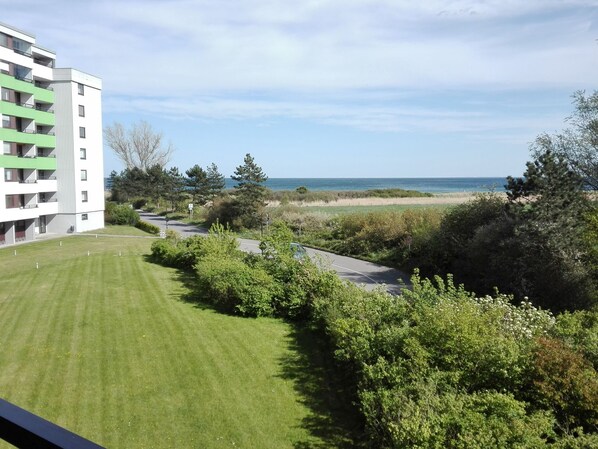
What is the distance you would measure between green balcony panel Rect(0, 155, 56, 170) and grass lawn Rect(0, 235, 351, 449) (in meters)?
16.8

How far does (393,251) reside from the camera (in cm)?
3409

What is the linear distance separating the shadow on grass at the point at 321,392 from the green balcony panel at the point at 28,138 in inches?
1227

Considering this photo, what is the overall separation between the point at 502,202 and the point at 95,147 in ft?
123

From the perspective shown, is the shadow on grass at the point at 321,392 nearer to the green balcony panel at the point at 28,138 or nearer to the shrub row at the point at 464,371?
the shrub row at the point at 464,371

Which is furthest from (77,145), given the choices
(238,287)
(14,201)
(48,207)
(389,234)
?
(238,287)

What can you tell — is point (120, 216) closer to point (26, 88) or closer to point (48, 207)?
point (48, 207)

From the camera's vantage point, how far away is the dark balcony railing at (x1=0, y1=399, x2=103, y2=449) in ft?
4.34

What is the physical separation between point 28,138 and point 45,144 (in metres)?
2.29

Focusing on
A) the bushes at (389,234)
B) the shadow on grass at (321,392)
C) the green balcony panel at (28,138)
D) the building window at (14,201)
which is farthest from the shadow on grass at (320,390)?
the green balcony panel at (28,138)

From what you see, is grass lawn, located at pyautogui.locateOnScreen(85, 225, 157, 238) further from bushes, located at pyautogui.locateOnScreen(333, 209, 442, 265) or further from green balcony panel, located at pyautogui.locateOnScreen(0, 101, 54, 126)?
bushes, located at pyautogui.locateOnScreen(333, 209, 442, 265)

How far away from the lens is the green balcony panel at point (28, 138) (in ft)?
121

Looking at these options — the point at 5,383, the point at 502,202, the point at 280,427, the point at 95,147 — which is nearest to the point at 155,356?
the point at 5,383

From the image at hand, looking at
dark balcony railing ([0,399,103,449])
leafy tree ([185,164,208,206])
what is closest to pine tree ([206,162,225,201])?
leafy tree ([185,164,208,206])

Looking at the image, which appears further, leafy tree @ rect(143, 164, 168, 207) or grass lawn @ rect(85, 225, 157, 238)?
leafy tree @ rect(143, 164, 168, 207)
